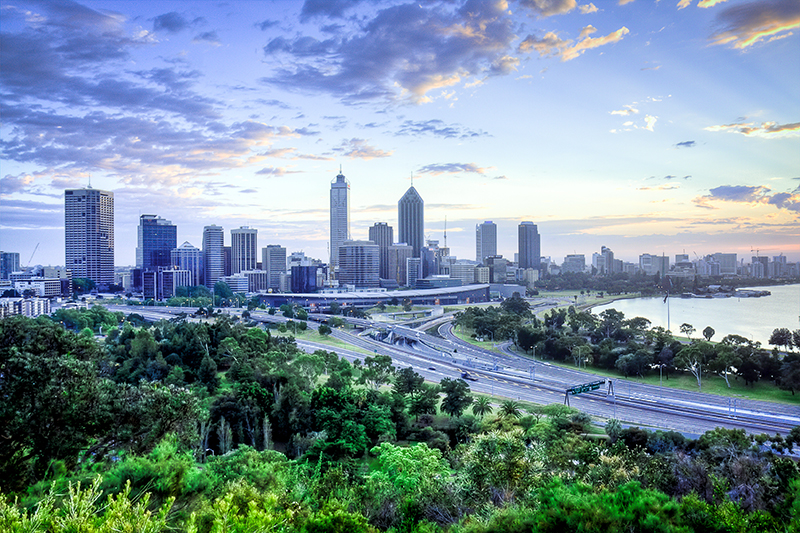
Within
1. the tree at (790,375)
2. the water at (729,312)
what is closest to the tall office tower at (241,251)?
the water at (729,312)

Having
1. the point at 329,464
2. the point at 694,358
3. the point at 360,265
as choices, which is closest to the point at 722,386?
the point at 694,358

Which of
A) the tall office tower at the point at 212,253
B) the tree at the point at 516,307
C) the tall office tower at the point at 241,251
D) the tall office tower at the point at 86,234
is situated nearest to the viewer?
the tree at the point at 516,307

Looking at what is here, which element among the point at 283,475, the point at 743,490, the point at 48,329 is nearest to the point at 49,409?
the point at 48,329

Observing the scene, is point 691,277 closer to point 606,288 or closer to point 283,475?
point 606,288

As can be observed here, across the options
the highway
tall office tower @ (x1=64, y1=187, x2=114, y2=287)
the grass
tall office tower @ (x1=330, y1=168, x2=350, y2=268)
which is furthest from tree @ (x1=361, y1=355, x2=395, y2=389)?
tall office tower @ (x1=330, y1=168, x2=350, y2=268)

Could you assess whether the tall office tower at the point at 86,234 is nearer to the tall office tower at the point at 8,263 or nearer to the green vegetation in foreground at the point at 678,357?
the tall office tower at the point at 8,263
